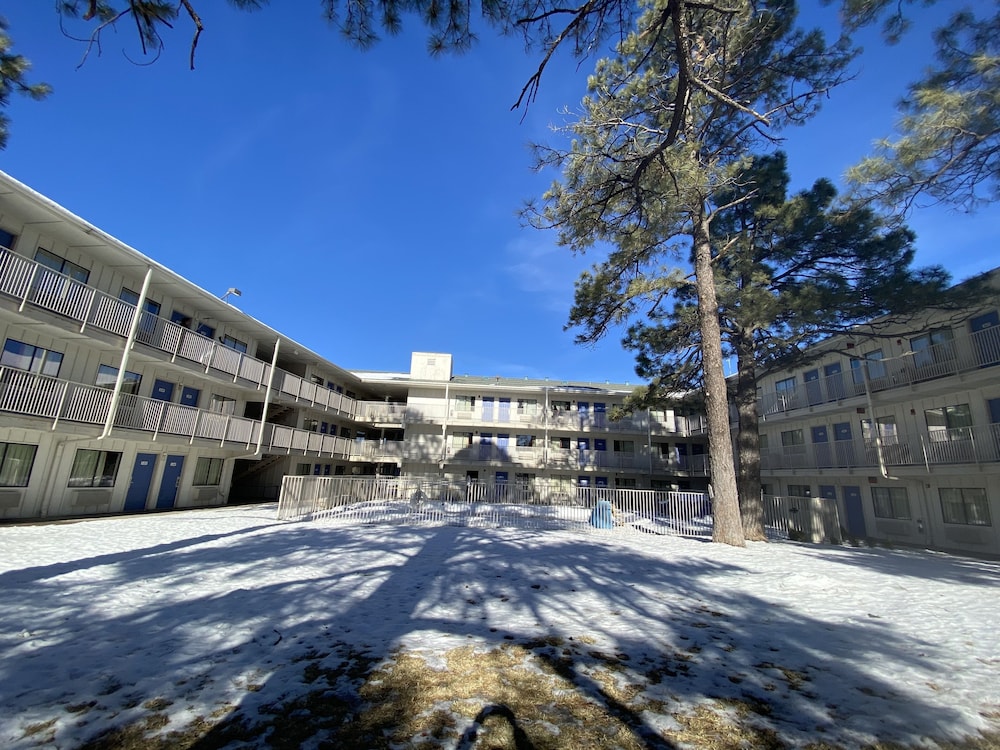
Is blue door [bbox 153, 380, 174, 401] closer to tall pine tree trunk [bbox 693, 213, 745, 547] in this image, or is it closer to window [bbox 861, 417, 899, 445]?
tall pine tree trunk [bbox 693, 213, 745, 547]

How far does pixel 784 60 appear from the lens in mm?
10531

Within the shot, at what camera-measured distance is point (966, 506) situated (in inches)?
650

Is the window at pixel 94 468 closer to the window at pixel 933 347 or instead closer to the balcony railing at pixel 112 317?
the balcony railing at pixel 112 317

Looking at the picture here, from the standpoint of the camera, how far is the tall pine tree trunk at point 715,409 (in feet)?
43.0

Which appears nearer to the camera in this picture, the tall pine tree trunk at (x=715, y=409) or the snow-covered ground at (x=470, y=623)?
the snow-covered ground at (x=470, y=623)

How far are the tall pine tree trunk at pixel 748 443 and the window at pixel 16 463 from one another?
23491 millimetres

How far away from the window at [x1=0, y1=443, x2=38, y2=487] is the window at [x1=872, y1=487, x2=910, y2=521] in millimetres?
32803

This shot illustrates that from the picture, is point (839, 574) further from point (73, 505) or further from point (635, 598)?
point (73, 505)

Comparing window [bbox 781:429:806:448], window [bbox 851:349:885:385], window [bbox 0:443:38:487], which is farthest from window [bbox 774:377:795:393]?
window [bbox 0:443:38:487]

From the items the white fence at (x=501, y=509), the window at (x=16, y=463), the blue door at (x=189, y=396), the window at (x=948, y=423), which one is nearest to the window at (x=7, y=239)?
the window at (x=16, y=463)

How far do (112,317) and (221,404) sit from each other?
23.9 ft

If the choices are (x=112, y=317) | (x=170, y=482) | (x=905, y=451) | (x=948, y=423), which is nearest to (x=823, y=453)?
(x=905, y=451)

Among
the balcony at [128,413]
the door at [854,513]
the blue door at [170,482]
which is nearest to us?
the balcony at [128,413]

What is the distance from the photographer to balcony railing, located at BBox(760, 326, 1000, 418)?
48.8ft
